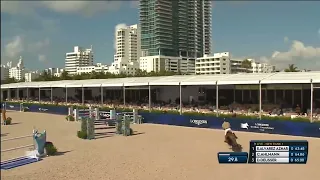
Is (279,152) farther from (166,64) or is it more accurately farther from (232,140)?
(166,64)

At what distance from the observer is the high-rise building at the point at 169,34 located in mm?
103375

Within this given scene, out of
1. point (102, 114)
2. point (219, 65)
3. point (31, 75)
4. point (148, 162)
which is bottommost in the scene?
point (148, 162)

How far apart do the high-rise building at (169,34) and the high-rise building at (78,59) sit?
2564 cm

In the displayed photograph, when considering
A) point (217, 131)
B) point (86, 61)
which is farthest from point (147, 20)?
point (217, 131)

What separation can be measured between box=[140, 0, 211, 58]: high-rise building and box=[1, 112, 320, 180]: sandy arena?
84.0 m

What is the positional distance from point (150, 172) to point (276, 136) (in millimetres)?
8968

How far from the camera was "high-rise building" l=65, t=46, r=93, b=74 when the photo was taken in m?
136

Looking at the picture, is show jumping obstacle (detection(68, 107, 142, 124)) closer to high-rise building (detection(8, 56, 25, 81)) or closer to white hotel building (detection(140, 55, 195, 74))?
high-rise building (detection(8, 56, 25, 81))

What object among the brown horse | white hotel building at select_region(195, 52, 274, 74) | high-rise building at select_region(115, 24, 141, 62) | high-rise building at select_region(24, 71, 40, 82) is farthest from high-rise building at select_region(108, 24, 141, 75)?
the brown horse

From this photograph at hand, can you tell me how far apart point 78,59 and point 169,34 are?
41.5m

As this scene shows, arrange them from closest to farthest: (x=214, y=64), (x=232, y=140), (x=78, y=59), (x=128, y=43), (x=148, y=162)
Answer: (x=148, y=162), (x=232, y=140), (x=214, y=64), (x=78, y=59), (x=128, y=43)

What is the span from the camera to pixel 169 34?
382ft

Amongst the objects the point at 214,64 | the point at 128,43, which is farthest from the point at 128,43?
the point at 214,64

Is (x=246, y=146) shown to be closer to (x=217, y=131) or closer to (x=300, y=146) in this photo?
(x=217, y=131)
